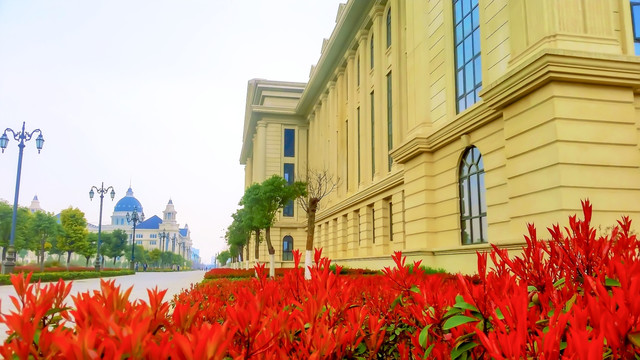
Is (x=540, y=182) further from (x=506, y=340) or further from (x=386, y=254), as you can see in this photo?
(x=386, y=254)

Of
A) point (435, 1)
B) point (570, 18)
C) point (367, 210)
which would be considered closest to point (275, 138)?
point (367, 210)

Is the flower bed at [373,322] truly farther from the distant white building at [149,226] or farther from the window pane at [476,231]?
the distant white building at [149,226]

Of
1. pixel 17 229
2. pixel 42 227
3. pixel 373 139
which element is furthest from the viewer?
pixel 42 227

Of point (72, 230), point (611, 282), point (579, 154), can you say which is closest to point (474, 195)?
point (579, 154)

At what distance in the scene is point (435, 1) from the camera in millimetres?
16438

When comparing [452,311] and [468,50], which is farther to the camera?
[468,50]

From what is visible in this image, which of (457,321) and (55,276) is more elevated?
(457,321)

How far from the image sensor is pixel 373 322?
7.11 feet

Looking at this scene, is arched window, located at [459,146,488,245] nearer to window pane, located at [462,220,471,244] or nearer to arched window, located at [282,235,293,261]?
window pane, located at [462,220,471,244]

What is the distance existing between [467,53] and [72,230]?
52.5 metres

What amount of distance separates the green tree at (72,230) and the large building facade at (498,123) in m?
40.8

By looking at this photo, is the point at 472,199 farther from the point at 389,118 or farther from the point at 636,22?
the point at 389,118

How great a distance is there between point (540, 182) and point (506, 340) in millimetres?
9686

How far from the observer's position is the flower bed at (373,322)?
1.25 meters
